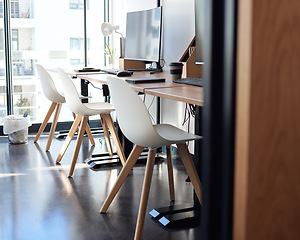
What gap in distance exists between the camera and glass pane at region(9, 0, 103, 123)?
4.70m

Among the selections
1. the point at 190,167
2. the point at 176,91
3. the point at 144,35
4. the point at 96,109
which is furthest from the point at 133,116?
the point at 144,35

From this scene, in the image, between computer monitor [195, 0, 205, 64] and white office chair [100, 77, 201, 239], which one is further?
computer monitor [195, 0, 205, 64]

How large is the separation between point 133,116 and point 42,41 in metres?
3.07

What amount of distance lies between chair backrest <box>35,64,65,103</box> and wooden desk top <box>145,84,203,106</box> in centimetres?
176

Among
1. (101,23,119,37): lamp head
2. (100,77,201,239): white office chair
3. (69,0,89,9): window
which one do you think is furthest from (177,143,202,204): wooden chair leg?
(69,0,89,9): window

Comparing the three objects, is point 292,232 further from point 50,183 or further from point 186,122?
point 186,122

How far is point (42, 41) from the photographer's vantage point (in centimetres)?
481

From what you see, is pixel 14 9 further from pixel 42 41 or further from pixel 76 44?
pixel 76 44

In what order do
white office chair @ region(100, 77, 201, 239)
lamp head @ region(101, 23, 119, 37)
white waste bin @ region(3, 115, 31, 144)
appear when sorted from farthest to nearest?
lamp head @ region(101, 23, 119, 37) < white waste bin @ region(3, 115, 31, 144) < white office chair @ region(100, 77, 201, 239)

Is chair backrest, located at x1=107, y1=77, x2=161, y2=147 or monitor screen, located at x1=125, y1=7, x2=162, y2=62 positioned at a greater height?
monitor screen, located at x1=125, y1=7, x2=162, y2=62

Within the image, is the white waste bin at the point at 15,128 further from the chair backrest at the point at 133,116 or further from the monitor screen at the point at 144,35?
the chair backrest at the point at 133,116

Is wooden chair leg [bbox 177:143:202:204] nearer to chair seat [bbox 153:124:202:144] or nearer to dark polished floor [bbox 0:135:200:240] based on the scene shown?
chair seat [bbox 153:124:202:144]

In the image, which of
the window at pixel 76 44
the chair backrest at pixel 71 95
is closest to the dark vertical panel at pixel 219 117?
the chair backrest at pixel 71 95

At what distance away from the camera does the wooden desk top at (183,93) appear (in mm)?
1817
